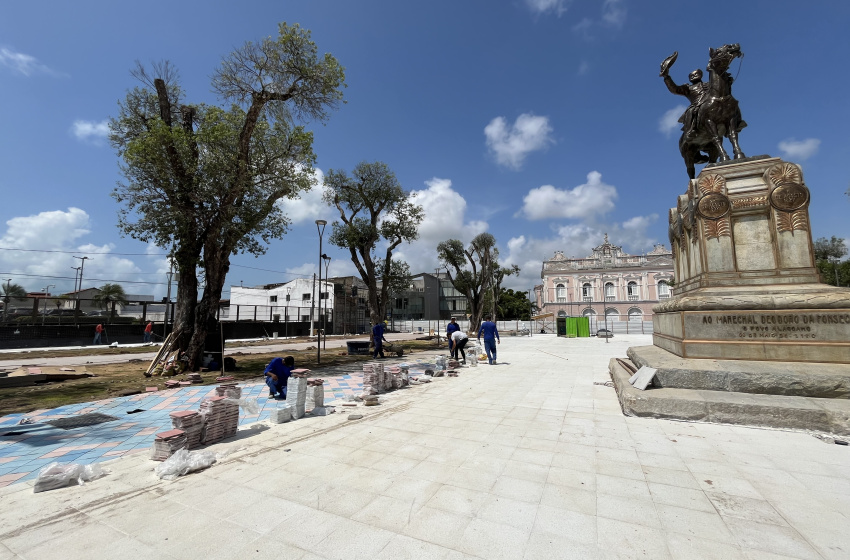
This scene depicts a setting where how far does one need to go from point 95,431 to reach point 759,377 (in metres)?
9.19

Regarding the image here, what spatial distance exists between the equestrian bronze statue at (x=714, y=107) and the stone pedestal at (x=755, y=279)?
1.00 m

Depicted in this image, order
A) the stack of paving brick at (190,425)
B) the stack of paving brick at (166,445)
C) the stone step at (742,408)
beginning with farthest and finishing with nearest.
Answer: the stone step at (742,408) < the stack of paving brick at (190,425) < the stack of paving brick at (166,445)

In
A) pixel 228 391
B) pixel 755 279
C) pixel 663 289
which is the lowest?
pixel 228 391

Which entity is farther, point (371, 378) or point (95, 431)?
point (371, 378)

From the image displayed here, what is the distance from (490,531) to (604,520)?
81 centimetres

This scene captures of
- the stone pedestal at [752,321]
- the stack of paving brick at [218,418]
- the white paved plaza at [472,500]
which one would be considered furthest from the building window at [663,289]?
the stack of paving brick at [218,418]

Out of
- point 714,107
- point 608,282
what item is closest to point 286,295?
point 608,282

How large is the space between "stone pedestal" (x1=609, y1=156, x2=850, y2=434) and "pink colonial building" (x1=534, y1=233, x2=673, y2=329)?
43.1 m

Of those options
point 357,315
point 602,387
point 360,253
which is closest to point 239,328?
point 357,315

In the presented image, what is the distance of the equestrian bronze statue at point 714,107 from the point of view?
700 centimetres

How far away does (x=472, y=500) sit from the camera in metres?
2.84

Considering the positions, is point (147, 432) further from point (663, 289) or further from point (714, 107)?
point (663, 289)

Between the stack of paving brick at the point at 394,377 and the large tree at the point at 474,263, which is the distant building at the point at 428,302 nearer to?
the large tree at the point at 474,263

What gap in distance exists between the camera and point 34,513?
2.79 m
